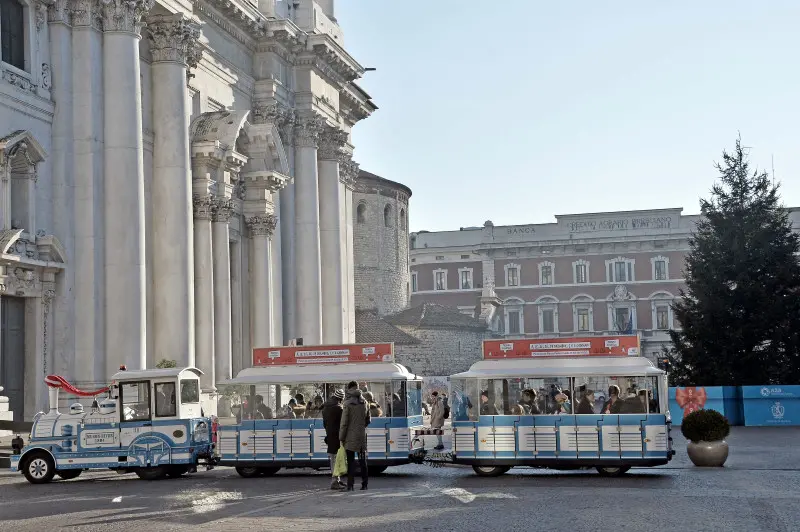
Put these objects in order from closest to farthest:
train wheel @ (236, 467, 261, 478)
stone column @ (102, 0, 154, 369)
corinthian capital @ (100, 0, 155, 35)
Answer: train wheel @ (236, 467, 261, 478) → stone column @ (102, 0, 154, 369) → corinthian capital @ (100, 0, 155, 35)

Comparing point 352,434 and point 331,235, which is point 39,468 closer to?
point 352,434

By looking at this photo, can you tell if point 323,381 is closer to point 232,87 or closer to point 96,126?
point 96,126

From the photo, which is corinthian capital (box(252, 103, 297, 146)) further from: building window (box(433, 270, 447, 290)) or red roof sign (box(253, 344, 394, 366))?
building window (box(433, 270, 447, 290))

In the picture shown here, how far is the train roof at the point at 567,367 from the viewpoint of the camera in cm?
2233

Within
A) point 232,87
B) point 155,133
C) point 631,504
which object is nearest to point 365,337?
point 232,87

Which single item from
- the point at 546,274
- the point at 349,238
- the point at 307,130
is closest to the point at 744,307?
the point at 349,238

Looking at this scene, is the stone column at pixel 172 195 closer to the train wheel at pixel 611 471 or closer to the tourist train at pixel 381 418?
the tourist train at pixel 381 418

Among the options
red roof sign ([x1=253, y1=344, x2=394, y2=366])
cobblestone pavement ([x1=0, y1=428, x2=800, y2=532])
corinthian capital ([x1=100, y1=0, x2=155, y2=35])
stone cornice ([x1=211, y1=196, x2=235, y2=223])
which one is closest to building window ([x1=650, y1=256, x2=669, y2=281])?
stone cornice ([x1=211, y1=196, x2=235, y2=223])

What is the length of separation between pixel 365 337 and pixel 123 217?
54398 mm

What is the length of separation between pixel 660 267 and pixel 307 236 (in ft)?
212

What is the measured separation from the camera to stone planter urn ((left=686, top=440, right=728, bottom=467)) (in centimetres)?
2438

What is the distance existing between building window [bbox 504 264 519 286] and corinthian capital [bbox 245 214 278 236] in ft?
223

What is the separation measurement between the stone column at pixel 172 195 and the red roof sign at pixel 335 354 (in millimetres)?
8094

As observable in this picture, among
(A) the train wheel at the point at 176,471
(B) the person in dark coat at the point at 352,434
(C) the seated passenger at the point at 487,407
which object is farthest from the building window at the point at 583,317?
(B) the person in dark coat at the point at 352,434
